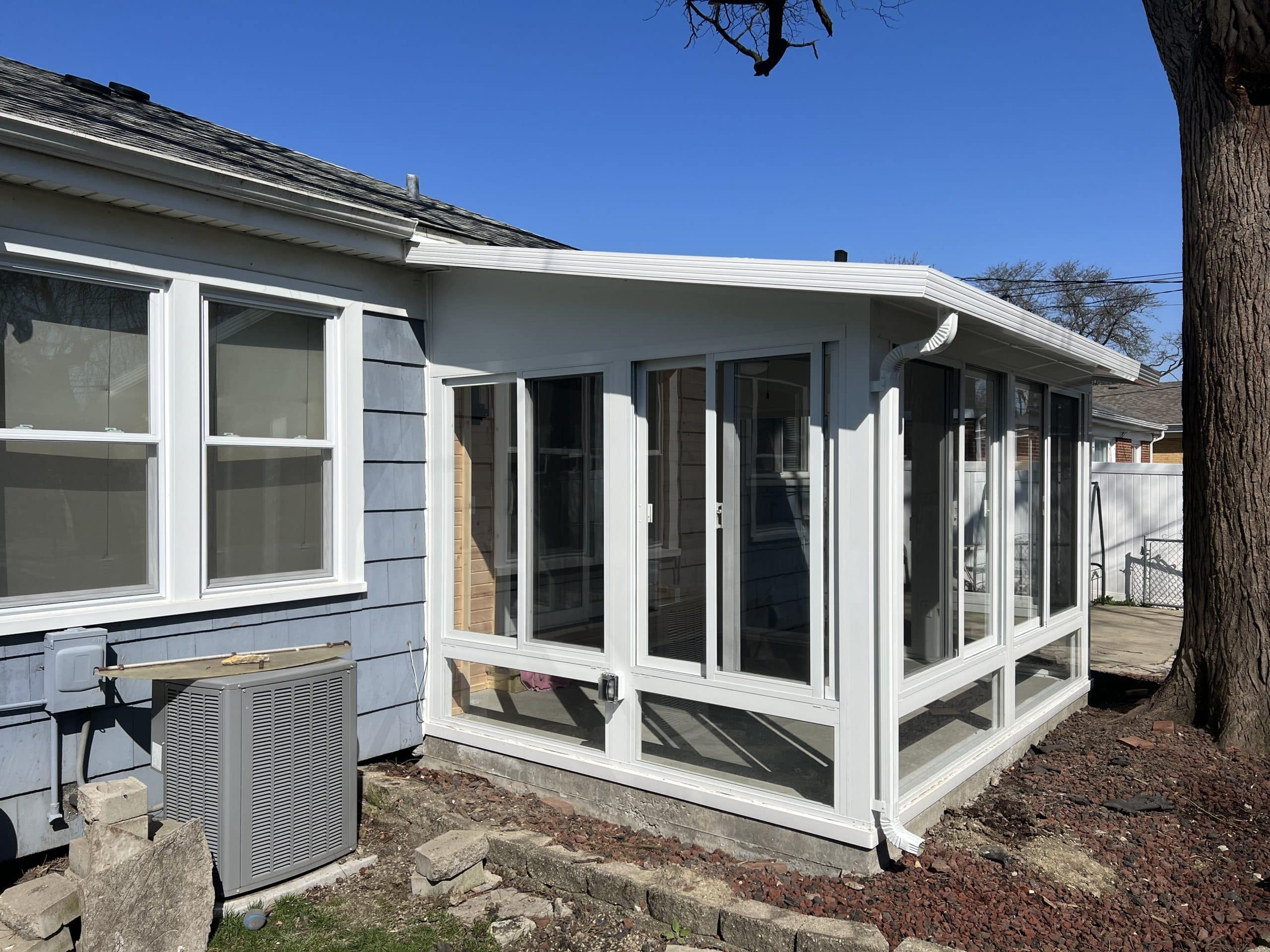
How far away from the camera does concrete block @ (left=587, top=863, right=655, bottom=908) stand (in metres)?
3.32

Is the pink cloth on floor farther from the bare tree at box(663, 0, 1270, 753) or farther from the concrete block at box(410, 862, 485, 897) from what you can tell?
the bare tree at box(663, 0, 1270, 753)

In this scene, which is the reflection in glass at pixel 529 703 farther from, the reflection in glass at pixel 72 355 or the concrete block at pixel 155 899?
the reflection in glass at pixel 72 355

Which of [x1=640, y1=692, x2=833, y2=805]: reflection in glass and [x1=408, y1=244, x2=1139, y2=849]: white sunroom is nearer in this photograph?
[x1=408, y1=244, x2=1139, y2=849]: white sunroom

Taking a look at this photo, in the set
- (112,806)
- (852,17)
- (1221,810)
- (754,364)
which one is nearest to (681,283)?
(754,364)

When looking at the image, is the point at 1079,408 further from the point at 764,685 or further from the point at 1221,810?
the point at 764,685

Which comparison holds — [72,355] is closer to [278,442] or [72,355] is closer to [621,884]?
[278,442]

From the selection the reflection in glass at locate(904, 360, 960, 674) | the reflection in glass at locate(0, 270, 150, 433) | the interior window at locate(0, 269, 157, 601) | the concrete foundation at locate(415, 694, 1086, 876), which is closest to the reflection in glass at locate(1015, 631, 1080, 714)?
the concrete foundation at locate(415, 694, 1086, 876)

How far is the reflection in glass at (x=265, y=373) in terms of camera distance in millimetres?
4168

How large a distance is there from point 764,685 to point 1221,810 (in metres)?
2.61

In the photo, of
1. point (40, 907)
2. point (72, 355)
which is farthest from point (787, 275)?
point (40, 907)

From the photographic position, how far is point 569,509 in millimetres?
4512

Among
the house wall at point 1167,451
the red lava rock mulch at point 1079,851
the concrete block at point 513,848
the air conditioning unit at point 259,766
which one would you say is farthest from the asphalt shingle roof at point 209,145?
the house wall at point 1167,451

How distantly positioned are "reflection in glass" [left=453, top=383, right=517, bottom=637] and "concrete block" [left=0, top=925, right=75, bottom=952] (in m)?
2.22

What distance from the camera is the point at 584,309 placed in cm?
435
